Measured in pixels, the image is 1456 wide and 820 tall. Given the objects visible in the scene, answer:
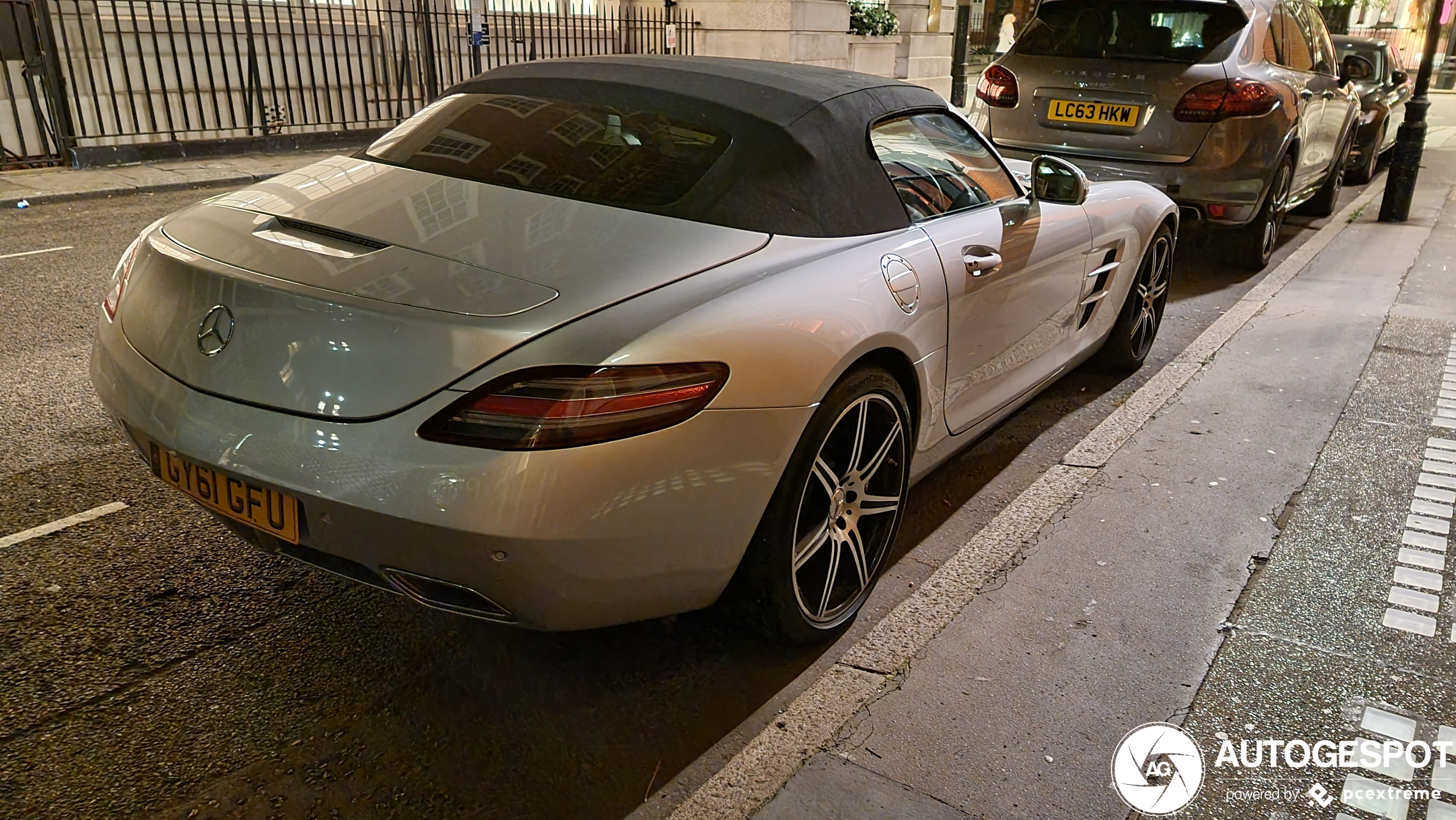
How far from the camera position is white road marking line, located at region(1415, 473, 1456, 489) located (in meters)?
4.09

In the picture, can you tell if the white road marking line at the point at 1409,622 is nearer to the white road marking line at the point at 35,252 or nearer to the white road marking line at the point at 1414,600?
the white road marking line at the point at 1414,600

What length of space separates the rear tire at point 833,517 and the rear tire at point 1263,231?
5.67m

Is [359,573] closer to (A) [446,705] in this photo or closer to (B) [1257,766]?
(A) [446,705]

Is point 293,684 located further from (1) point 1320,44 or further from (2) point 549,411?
(1) point 1320,44

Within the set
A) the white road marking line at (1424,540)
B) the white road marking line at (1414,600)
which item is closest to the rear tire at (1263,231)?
the white road marking line at (1424,540)

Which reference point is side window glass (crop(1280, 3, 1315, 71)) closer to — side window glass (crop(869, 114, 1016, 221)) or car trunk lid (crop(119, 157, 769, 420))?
side window glass (crop(869, 114, 1016, 221))

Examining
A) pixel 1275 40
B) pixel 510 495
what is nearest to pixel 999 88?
pixel 1275 40

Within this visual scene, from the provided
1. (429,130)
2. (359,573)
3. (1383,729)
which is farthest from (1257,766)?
(429,130)

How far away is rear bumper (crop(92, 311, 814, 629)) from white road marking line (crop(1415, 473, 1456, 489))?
3.12m

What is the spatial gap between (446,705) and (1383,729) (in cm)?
231

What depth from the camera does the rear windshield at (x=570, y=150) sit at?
2732 millimetres

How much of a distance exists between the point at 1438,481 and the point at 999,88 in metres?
4.38

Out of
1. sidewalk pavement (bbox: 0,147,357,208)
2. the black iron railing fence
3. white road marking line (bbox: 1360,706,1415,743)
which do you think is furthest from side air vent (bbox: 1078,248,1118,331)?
the black iron railing fence

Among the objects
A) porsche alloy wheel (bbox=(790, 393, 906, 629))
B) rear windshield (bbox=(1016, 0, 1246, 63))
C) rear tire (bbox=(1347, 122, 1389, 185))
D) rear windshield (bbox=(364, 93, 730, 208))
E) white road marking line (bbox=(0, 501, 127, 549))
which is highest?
rear windshield (bbox=(1016, 0, 1246, 63))
